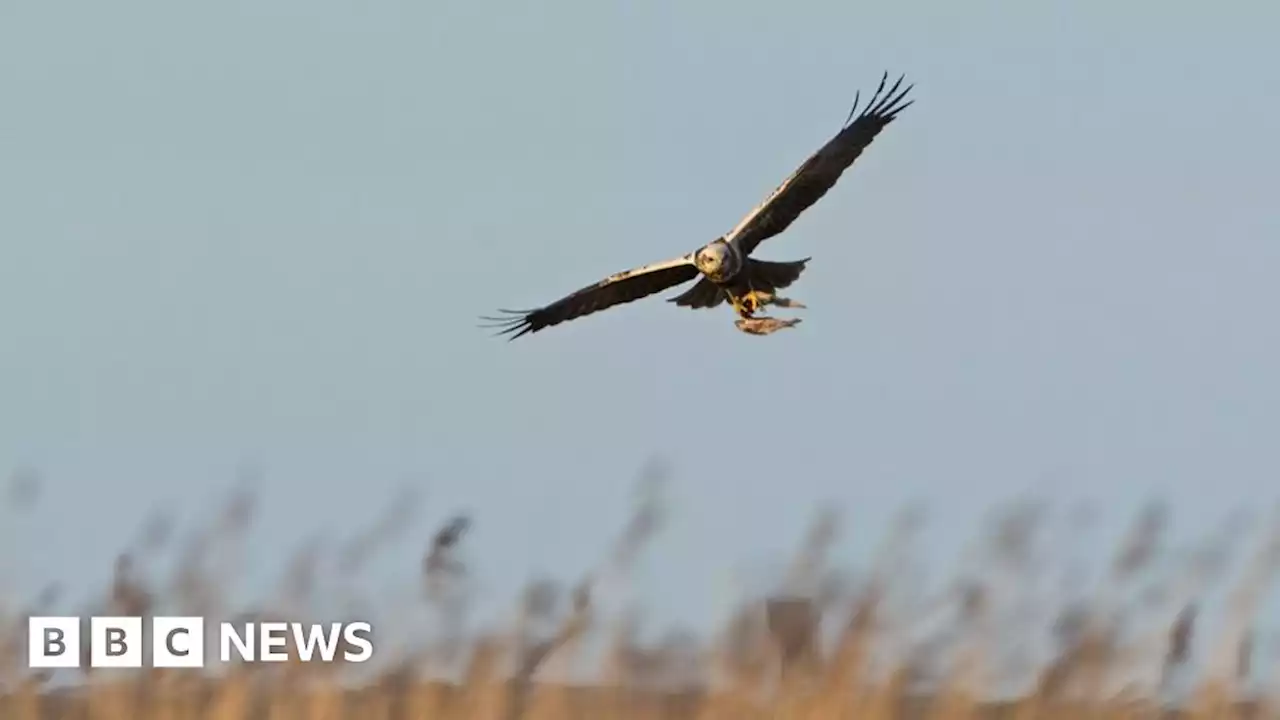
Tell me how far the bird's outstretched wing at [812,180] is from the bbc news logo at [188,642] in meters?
2.92

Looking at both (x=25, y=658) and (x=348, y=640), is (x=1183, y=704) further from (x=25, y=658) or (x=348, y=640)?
(x=25, y=658)

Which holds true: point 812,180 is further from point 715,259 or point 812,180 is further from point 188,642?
point 188,642

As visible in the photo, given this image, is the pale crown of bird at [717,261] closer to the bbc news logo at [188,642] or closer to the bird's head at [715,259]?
the bird's head at [715,259]

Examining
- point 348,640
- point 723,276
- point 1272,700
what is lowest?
point 1272,700

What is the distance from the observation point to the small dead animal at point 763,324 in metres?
7.46

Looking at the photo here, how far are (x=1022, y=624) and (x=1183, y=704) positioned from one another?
53 centimetres

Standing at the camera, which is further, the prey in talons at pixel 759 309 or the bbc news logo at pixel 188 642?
the prey in talons at pixel 759 309

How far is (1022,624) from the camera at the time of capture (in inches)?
223

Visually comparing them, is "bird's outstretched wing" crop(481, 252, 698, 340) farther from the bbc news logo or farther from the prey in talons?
the bbc news logo

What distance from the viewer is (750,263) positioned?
7.94m

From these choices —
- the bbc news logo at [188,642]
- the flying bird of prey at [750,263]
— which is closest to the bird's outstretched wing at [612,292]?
the flying bird of prey at [750,263]

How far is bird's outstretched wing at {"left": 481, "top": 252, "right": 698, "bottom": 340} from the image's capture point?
324 inches

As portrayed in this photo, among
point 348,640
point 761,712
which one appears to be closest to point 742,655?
point 761,712

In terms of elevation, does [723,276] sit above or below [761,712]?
above
